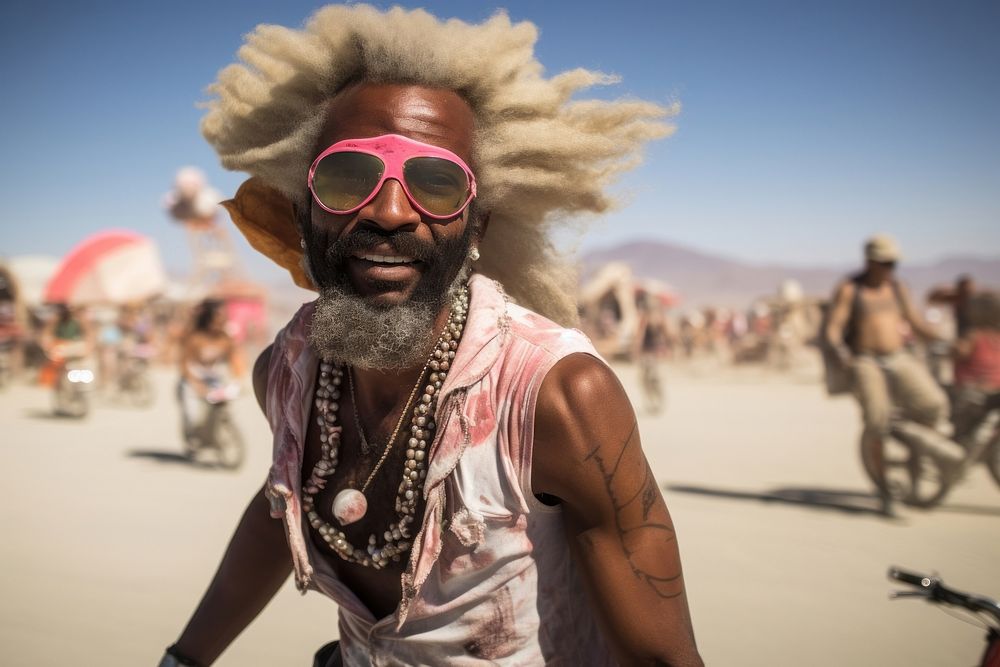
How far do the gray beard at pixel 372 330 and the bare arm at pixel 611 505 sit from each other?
364 millimetres

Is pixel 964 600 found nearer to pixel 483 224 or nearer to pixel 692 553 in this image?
pixel 483 224

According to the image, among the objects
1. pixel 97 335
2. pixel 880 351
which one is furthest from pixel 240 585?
pixel 97 335

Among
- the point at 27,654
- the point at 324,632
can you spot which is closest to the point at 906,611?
the point at 324,632

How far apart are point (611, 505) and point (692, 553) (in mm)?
4296

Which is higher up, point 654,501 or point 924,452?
point 654,501

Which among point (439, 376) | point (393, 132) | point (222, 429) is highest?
point (393, 132)

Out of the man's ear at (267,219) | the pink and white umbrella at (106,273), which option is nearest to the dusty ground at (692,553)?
the man's ear at (267,219)

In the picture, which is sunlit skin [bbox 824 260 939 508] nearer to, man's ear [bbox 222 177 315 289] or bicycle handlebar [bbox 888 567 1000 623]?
bicycle handlebar [bbox 888 567 1000 623]

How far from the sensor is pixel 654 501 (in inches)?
59.2

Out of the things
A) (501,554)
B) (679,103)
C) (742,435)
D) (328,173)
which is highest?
(679,103)

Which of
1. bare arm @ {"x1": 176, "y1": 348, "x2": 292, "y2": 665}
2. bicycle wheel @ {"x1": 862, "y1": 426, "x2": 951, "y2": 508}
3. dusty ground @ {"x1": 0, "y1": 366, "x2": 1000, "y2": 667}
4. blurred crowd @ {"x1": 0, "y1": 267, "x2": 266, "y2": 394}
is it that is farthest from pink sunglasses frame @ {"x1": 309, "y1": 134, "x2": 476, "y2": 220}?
blurred crowd @ {"x1": 0, "y1": 267, "x2": 266, "y2": 394}

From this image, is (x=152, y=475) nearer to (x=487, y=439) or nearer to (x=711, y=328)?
(x=487, y=439)

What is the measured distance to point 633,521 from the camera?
1.46 m

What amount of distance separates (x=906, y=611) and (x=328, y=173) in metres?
4.27
